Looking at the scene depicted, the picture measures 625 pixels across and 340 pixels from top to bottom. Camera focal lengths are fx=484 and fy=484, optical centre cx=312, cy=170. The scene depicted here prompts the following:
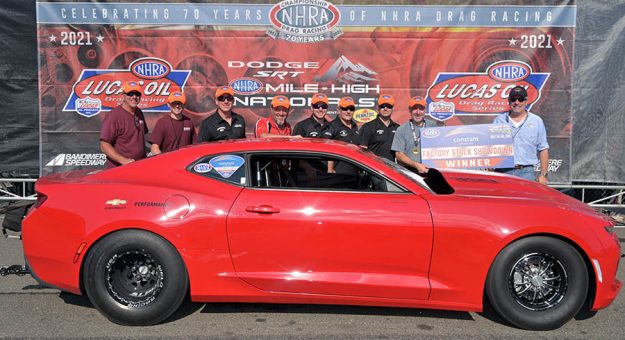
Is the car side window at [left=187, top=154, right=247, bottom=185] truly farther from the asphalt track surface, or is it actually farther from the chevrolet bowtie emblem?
the asphalt track surface

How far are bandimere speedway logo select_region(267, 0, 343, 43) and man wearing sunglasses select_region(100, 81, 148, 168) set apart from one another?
2.40m

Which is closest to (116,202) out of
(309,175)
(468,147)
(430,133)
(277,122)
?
(309,175)

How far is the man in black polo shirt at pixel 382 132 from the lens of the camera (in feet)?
18.1

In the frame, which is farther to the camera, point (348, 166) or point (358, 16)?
point (358, 16)

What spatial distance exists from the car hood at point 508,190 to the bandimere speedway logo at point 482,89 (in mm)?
2533

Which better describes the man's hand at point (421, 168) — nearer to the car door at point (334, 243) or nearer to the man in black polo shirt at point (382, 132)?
the man in black polo shirt at point (382, 132)

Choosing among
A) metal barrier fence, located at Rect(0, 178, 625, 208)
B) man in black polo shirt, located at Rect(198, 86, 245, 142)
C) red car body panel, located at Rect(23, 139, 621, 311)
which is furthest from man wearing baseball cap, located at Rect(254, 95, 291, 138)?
metal barrier fence, located at Rect(0, 178, 625, 208)

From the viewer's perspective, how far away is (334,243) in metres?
3.31

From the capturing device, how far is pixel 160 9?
6.63 meters

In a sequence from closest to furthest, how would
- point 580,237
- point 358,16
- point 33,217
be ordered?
1. point 580,237
2. point 33,217
3. point 358,16

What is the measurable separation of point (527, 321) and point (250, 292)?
1945mm

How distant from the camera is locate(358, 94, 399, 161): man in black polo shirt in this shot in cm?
551

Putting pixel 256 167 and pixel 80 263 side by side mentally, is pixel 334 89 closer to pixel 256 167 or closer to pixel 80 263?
pixel 256 167

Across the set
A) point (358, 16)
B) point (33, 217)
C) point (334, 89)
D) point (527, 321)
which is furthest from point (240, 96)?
point (527, 321)
